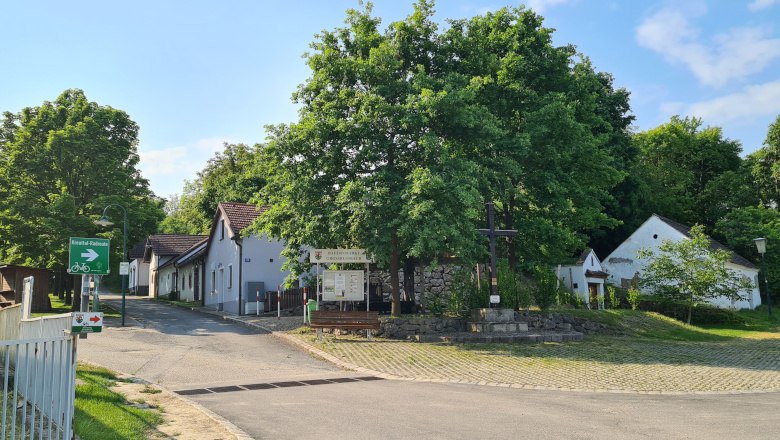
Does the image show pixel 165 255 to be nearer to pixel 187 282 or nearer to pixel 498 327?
pixel 187 282

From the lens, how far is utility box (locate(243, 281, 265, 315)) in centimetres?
2997

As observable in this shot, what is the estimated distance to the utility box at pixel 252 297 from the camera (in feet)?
98.3

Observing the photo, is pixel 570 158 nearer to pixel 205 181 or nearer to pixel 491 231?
pixel 491 231

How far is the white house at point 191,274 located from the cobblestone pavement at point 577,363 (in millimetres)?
19511

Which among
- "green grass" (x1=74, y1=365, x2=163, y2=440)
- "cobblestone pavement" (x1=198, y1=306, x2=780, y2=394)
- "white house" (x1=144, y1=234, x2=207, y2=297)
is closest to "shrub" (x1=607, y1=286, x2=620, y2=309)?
"cobblestone pavement" (x1=198, y1=306, x2=780, y2=394)

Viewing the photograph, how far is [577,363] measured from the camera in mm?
15250

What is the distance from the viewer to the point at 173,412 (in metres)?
8.98

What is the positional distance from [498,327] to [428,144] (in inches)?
269

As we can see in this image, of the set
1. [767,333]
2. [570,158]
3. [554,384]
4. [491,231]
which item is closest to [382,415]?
[554,384]

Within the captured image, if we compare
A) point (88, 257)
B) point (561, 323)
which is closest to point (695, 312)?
point (561, 323)

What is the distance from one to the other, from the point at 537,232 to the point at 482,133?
5.87m

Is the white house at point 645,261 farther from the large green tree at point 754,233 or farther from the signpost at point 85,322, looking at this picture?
the signpost at point 85,322

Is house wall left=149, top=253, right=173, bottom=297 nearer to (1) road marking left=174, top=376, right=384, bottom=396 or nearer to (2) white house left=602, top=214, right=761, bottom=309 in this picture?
(2) white house left=602, top=214, right=761, bottom=309

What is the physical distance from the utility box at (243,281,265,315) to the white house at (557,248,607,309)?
18991mm
